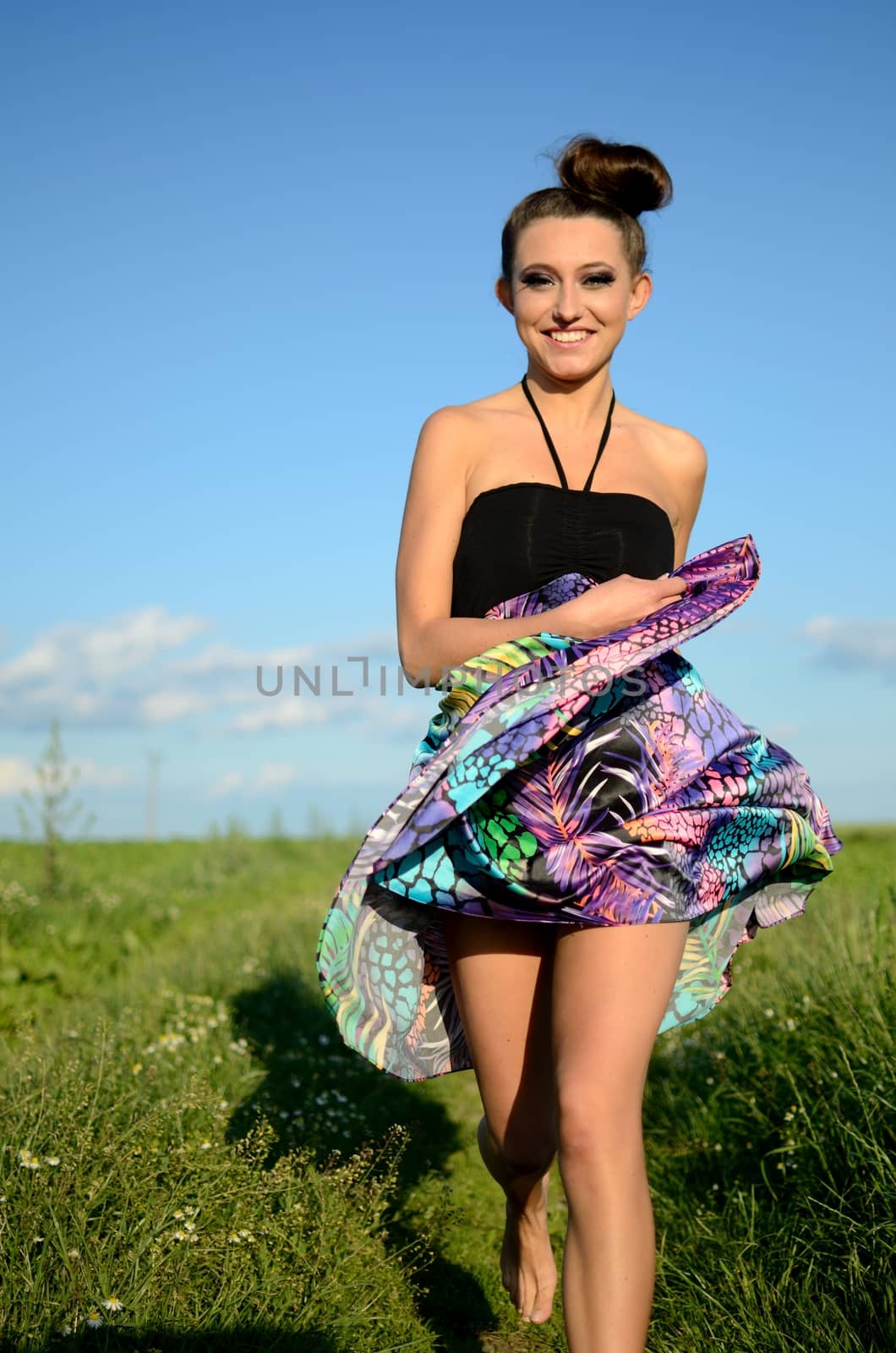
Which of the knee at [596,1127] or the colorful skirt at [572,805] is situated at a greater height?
the colorful skirt at [572,805]

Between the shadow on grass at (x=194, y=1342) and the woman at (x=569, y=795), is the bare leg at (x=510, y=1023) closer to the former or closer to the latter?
the woman at (x=569, y=795)

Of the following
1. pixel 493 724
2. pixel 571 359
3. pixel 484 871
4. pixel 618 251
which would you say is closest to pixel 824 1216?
pixel 484 871

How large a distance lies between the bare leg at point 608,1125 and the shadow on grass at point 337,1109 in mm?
1063

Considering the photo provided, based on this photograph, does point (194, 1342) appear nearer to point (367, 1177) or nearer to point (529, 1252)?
point (529, 1252)

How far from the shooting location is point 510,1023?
272cm

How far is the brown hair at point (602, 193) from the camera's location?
3037 millimetres

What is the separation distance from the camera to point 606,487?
2.96m

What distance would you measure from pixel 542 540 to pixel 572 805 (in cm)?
66

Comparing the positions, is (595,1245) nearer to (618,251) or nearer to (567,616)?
(567,616)

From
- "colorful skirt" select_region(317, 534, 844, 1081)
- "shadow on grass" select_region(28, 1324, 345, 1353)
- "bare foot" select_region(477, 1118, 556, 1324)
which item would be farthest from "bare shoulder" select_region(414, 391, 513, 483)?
"shadow on grass" select_region(28, 1324, 345, 1353)

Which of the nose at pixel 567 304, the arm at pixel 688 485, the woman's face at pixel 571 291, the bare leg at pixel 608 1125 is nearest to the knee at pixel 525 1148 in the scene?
the bare leg at pixel 608 1125

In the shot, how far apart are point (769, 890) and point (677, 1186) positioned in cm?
148

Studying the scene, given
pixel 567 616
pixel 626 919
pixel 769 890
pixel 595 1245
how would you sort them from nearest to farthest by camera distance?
pixel 595 1245, pixel 626 919, pixel 567 616, pixel 769 890

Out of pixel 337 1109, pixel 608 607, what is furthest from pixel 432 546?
pixel 337 1109
